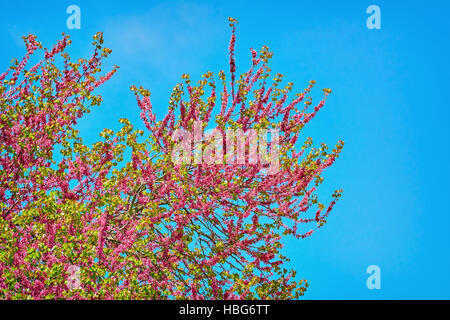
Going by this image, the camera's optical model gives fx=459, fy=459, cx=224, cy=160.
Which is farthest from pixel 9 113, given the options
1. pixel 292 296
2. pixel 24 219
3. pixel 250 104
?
pixel 292 296

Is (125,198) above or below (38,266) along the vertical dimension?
above

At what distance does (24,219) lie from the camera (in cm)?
984

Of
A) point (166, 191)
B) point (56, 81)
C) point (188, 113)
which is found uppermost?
point (56, 81)

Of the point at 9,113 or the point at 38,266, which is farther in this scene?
the point at 9,113

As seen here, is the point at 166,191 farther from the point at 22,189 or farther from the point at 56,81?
the point at 56,81

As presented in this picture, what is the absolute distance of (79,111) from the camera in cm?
1286

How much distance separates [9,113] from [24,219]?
13.0ft

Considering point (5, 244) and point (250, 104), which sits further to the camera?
point (250, 104)
